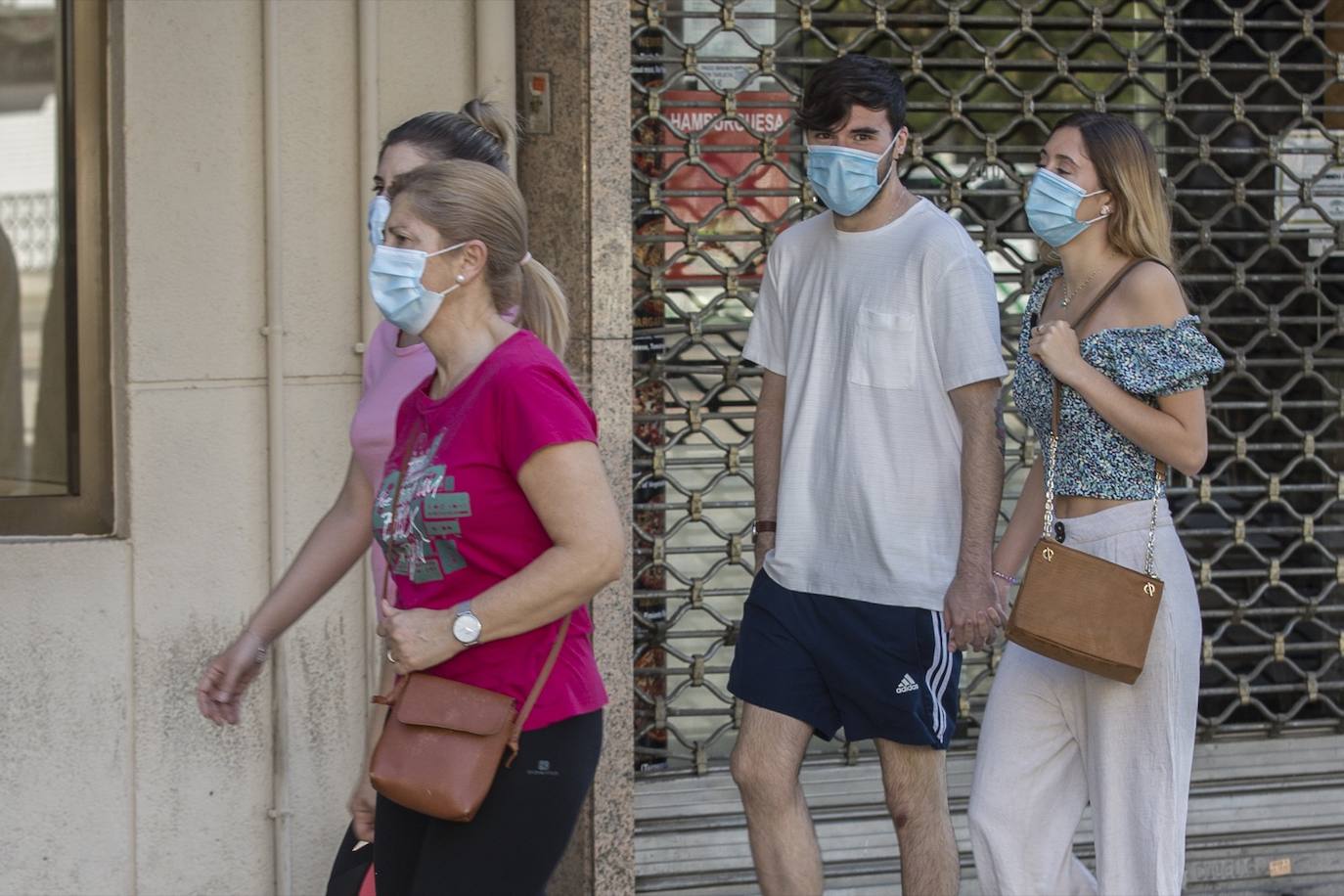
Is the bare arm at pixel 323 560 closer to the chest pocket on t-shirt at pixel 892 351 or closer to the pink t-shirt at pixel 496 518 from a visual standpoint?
the pink t-shirt at pixel 496 518

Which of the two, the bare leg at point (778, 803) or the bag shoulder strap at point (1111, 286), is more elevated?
the bag shoulder strap at point (1111, 286)

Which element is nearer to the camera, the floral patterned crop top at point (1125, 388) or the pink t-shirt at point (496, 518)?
the pink t-shirt at point (496, 518)

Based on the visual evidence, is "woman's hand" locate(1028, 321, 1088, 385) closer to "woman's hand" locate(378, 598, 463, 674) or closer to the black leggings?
the black leggings

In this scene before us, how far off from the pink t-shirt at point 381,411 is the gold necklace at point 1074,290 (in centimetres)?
150

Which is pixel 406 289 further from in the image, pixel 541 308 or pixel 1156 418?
pixel 1156 418

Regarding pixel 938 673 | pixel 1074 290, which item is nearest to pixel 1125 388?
pixel 1074 290

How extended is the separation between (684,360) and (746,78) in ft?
2.97

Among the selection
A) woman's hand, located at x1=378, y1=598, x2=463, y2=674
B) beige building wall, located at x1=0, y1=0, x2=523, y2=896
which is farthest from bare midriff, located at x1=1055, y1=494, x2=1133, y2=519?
beige building wall, located at x1=0, y1=0, x2=523, y2=896

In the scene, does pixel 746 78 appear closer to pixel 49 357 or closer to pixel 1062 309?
pixel 1062 309

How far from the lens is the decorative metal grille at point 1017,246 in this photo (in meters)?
5.52

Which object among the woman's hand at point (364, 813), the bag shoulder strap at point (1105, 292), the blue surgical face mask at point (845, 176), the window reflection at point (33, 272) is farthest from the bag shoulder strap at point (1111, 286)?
the window reflection at point (33, 272)

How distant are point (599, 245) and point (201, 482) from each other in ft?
4.35

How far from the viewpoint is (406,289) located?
3021mm

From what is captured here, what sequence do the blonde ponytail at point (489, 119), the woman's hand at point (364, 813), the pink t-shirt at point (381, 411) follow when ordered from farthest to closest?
the blonde ponytail at point (489, 119), the pink t-shirt at point (381, 411), the woman's hand at point (364, 813)
